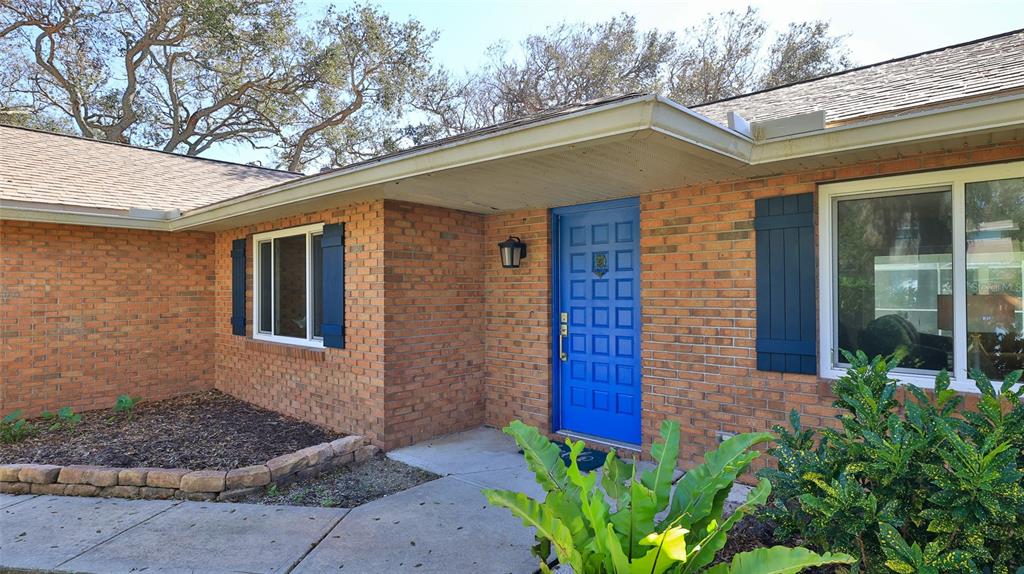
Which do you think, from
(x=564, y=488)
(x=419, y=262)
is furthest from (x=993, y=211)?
(x=419, y=262)

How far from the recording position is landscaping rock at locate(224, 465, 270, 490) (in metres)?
4.14

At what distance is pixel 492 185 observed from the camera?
14.1 feet

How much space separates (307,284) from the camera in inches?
243

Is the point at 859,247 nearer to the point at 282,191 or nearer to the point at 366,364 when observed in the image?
the point at 366,364

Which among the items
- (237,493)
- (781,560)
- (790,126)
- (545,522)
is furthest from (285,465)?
(790,126)

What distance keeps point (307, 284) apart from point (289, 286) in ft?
1.72

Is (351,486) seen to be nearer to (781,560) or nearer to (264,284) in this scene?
(781,560)

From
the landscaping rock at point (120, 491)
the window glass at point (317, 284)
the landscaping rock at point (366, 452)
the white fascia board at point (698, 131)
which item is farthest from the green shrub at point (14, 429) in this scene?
the white fascia board at point (698, 131)

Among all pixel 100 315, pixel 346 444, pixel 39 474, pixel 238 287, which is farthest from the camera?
pixel 238 287

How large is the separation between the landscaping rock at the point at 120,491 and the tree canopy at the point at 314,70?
12640 mm

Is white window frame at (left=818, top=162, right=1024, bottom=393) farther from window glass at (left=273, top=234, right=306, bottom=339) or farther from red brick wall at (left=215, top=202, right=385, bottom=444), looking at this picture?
window glass at (left=273, top=234, right=306, bottom=339)

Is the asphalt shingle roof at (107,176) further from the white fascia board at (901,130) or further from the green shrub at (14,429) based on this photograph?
the white fascia board at (901,130)

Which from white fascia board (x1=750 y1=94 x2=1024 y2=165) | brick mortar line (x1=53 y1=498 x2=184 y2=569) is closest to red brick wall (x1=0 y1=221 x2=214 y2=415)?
brick mortar line (x1=53 y1=498 x2=184 y2=569)

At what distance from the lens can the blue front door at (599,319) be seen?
16.1ft
